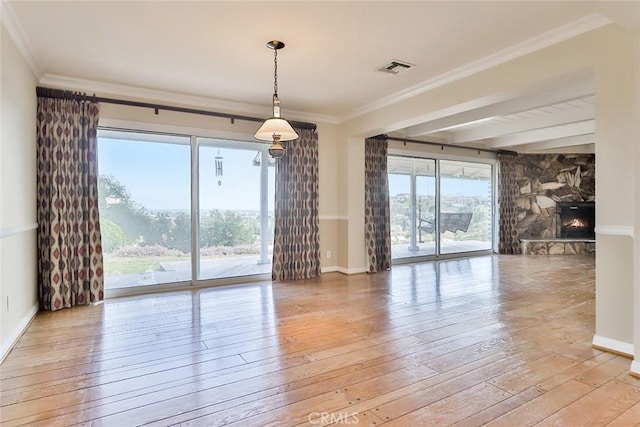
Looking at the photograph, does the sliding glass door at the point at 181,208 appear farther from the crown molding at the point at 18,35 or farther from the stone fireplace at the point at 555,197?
the stone fireplace at the point at 555,197

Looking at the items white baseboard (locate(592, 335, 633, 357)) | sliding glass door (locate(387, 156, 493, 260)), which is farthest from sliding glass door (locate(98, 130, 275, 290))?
white baseboard (locate(592, 335, 633, 357))

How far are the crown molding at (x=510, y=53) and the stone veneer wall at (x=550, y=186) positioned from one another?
18.8ft

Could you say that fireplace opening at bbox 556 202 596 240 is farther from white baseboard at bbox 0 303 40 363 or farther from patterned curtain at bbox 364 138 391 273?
white baseboard at bbox 0 303 40 363

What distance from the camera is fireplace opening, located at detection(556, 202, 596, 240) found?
8664mm

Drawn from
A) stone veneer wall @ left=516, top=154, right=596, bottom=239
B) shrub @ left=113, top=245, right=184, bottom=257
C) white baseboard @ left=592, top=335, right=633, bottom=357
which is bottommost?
white baseboard @ left=592, top=335, right=633, bottom=357

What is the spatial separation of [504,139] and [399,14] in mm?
6090

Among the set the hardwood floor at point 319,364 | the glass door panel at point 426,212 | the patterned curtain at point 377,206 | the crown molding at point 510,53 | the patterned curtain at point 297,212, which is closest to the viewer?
the hardwood floor at point 319,364

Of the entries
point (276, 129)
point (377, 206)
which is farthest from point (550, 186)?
point (276, 129)

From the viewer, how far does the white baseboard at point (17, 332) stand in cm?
271

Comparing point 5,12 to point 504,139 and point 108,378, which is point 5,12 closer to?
point 108,378

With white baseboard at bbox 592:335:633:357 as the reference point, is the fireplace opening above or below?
above

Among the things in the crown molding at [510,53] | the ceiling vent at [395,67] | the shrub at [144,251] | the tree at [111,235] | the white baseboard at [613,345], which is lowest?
the white baseboard at [613,345]

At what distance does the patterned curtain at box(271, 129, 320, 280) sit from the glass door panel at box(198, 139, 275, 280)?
0.22 metres

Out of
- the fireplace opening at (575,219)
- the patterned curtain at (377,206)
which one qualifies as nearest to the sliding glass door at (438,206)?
the patterned curtain at (377,206)
